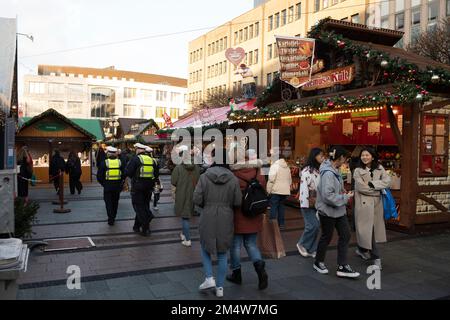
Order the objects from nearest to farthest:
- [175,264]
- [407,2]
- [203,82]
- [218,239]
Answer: [218,239] < [175,264] < [407,2] < [203,82]

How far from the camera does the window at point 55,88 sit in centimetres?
7425

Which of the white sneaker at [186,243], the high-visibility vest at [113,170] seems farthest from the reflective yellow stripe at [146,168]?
the white sneaker at [186,243]

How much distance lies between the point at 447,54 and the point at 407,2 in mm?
19620

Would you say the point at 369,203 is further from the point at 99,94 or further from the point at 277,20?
the point at 99,94

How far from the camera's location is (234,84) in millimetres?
55875

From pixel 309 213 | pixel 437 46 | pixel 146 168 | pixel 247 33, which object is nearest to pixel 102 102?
pixel 247 33

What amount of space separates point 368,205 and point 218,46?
2293 inches

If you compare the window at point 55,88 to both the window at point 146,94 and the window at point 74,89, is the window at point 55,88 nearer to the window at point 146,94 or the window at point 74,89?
the window at point 74,89

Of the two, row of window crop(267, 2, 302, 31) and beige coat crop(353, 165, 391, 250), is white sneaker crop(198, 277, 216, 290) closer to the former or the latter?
beige coat crop(353, 165, 391, 250)

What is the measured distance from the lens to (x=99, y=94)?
80125 millimetres

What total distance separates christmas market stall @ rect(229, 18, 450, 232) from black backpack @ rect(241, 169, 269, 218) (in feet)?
13.7

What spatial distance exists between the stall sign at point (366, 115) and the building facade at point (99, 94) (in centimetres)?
6170

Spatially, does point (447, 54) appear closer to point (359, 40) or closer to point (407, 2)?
point (359, 40)
